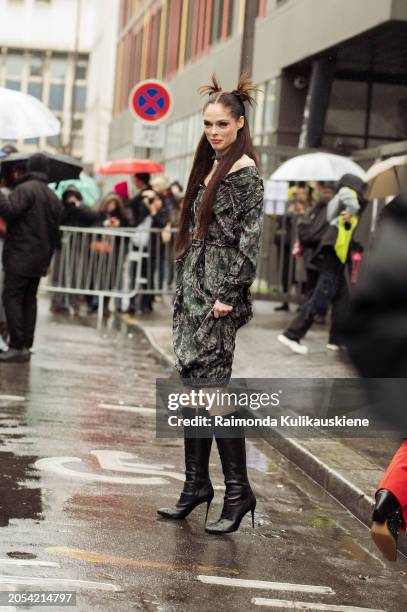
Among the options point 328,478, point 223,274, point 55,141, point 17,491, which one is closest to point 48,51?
point 55,141

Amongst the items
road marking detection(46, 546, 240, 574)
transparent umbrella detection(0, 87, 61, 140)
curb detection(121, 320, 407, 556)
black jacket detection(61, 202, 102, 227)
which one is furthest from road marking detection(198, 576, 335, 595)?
black jacket detection(61, 202, 102, 227)

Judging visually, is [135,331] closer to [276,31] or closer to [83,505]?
[276,31]

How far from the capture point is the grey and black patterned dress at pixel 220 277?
6.20 m

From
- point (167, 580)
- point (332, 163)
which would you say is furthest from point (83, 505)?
point (332, 163)

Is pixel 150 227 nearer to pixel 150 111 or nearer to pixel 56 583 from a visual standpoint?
pixel 150 111

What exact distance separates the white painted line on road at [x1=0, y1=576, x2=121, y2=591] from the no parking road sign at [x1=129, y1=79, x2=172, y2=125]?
14.3m

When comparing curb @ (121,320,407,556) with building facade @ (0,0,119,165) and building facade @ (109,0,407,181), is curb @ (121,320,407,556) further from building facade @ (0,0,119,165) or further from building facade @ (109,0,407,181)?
building facade @ (0,0,119,165)

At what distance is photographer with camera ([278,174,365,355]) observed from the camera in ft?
46.3

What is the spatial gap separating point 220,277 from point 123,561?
140 centimetres

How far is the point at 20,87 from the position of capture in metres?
109

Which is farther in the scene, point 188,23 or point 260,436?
point 188,23

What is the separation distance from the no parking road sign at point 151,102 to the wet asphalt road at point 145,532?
950cm

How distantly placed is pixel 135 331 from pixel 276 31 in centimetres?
897

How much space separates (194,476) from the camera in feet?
20.9
